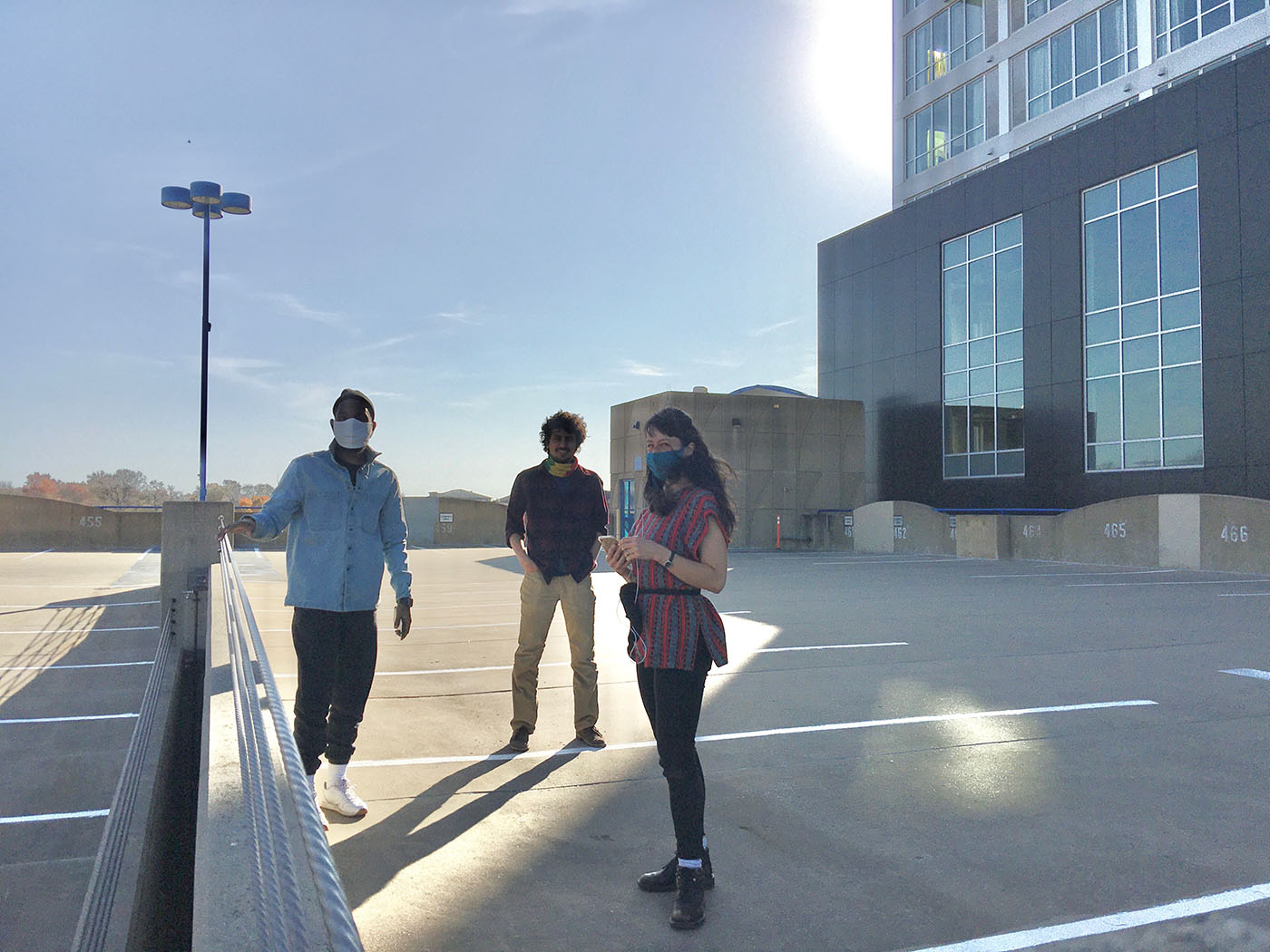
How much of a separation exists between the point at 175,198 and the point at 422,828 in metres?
18.9

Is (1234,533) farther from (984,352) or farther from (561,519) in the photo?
(561,519)

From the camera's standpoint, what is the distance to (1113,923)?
3.20m

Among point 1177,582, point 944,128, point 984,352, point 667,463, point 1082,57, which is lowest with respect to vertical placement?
point 1177,582

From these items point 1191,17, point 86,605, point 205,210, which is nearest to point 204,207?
point 205,210

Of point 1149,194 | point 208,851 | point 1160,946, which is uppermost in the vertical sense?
point 1149,194

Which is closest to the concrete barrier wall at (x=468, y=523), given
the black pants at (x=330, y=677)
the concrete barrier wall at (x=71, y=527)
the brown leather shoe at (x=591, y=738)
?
the concrete barrier wall at (x=71, y=527)

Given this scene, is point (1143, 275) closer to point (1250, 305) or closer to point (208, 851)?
point (1250, 305)

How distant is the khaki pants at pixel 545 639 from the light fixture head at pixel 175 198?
17.5 m

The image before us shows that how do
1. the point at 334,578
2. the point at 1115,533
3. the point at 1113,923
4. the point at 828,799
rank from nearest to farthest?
the point at 1113,923 → the point at 334,578 → the point at 828,799 → the point at 1115,533

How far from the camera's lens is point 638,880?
3539mm

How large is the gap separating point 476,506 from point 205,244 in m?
15.0

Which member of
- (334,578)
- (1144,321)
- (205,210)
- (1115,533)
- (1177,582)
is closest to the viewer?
(334,578)

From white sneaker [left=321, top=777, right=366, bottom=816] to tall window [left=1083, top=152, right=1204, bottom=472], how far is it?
923 inches

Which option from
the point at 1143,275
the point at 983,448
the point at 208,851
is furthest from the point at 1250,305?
the point at 208,851
